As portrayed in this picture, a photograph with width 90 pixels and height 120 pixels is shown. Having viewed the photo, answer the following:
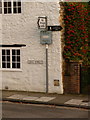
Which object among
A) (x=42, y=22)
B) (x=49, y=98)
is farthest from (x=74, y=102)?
(x=42, y=22)

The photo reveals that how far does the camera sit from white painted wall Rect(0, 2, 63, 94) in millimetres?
18047

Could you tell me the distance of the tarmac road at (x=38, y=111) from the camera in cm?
1319

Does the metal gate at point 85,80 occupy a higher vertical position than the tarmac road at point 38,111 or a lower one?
higher

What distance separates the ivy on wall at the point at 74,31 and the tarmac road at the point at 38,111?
158 inches

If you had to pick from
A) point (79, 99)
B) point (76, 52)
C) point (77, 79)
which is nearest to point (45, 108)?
→ point (79, 99)

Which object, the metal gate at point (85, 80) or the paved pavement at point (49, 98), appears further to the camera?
the metal gate at point (85, 80)

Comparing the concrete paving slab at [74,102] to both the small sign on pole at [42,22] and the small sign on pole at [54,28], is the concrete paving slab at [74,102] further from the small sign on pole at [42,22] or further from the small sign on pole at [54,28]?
the small sign on pole at [42,22]

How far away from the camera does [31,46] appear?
18.5m

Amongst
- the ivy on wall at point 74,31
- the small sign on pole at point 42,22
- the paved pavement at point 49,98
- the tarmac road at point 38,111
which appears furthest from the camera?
the ivy on wall at point 74,31

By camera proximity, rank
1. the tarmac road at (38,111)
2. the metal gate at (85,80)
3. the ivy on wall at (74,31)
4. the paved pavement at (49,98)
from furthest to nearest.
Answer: the ivy on wall at (74,31), the metal gate at (85,80), the paved pavement at (49,98), the tarmac road at (38,111)

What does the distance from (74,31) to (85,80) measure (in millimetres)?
2583

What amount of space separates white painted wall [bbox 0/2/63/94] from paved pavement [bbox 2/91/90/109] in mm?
606

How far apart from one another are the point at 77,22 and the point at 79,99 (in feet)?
13.7

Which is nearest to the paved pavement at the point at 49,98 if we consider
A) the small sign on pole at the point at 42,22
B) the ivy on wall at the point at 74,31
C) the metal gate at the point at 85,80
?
the metal gate at the point at 85,80
